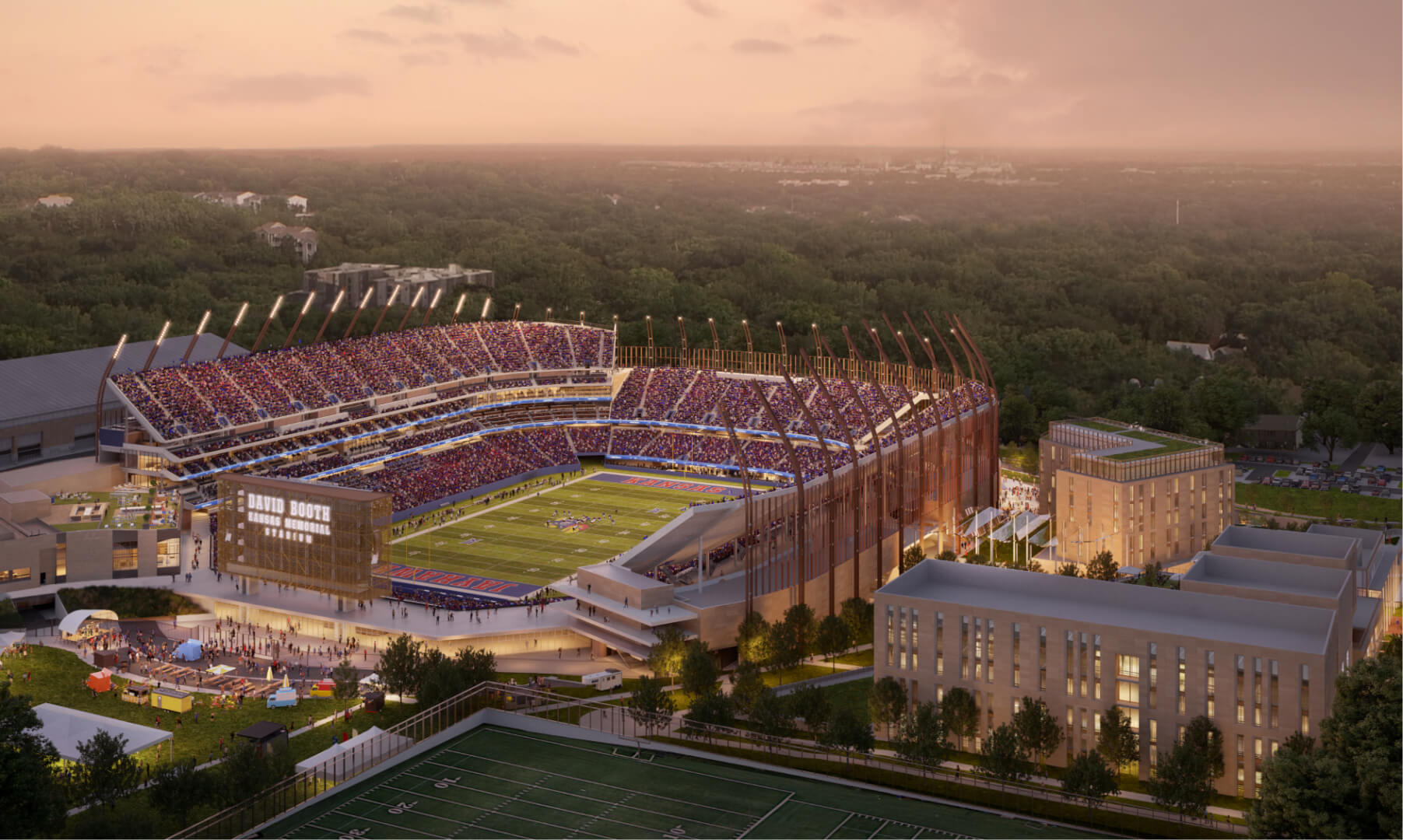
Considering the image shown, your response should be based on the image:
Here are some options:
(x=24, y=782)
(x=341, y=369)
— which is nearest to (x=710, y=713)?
(x=24, y=782)

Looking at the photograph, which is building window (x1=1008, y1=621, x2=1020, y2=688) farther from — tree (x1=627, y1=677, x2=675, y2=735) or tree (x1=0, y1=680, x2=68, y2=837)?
tree (x1=0, y1=680, x2=68, y2=837)

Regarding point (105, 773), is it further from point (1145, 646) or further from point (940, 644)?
point (1145, 646)

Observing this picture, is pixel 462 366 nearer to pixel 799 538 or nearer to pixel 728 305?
pixel 799 538

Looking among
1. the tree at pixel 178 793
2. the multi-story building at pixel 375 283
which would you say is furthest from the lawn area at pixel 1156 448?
the multi-story building at pixel 375 283

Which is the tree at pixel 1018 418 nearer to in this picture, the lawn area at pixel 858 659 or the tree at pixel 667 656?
the lawn area at pixel 858 659

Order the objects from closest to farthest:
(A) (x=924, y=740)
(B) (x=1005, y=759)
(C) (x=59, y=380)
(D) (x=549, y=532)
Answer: (B) (x=1005, y=759) → (A) (x=924, y=740) → (D) (x=549, y=532) → (C) (x=59, y=380)

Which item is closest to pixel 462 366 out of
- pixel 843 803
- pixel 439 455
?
pixel 439 455

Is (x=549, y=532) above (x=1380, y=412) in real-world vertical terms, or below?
below
